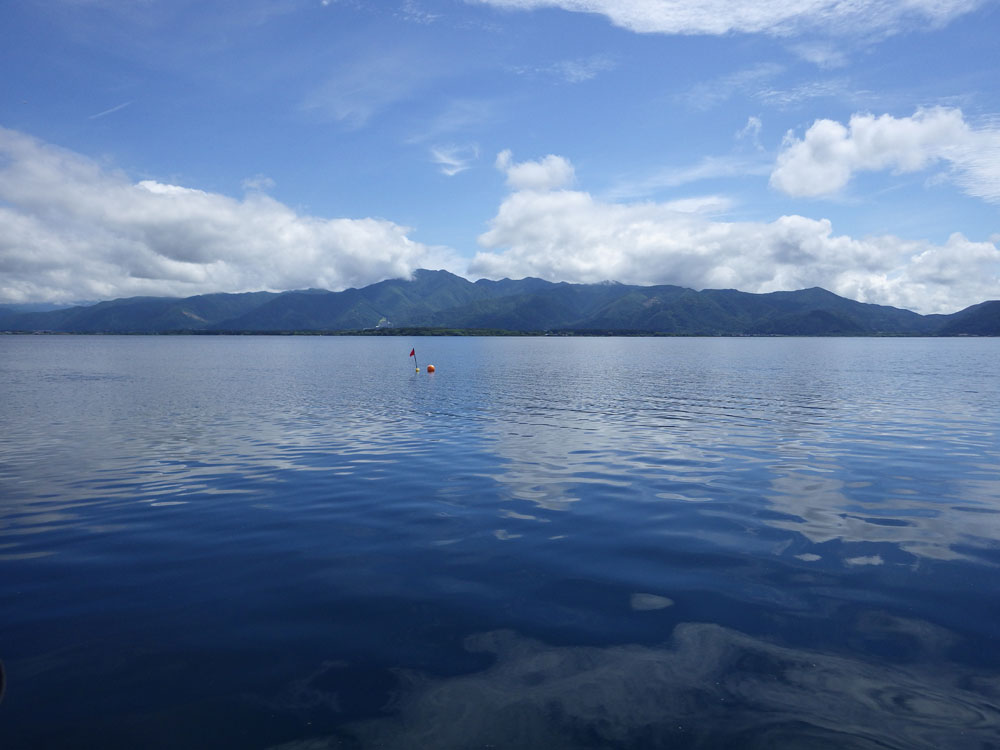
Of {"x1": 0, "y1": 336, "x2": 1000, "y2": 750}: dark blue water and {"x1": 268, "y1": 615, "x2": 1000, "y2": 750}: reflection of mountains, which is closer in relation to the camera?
{"x1": 268, "y1": 615, "x2": 1000, "y2": 750}: reflection of mountains

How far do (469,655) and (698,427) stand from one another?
1424 inches

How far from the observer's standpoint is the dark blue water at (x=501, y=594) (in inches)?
417

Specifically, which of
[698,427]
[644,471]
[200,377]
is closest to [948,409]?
[698,427]

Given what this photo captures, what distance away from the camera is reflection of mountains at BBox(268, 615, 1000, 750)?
1001 centimetres

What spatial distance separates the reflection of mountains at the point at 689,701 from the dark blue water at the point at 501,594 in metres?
0.06

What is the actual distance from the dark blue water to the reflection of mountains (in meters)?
0.06

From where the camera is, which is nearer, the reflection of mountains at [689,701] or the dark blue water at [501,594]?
the reflection of mountains at [689,701]

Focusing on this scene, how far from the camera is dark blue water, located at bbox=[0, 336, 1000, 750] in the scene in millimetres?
10594

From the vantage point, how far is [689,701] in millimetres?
11047

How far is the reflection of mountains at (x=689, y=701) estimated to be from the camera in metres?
10.0

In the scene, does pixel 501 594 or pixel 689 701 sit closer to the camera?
pixel 689 701

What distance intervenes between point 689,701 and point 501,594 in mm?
5905

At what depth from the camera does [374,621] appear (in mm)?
14250

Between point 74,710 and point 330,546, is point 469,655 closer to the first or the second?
point 74,710
